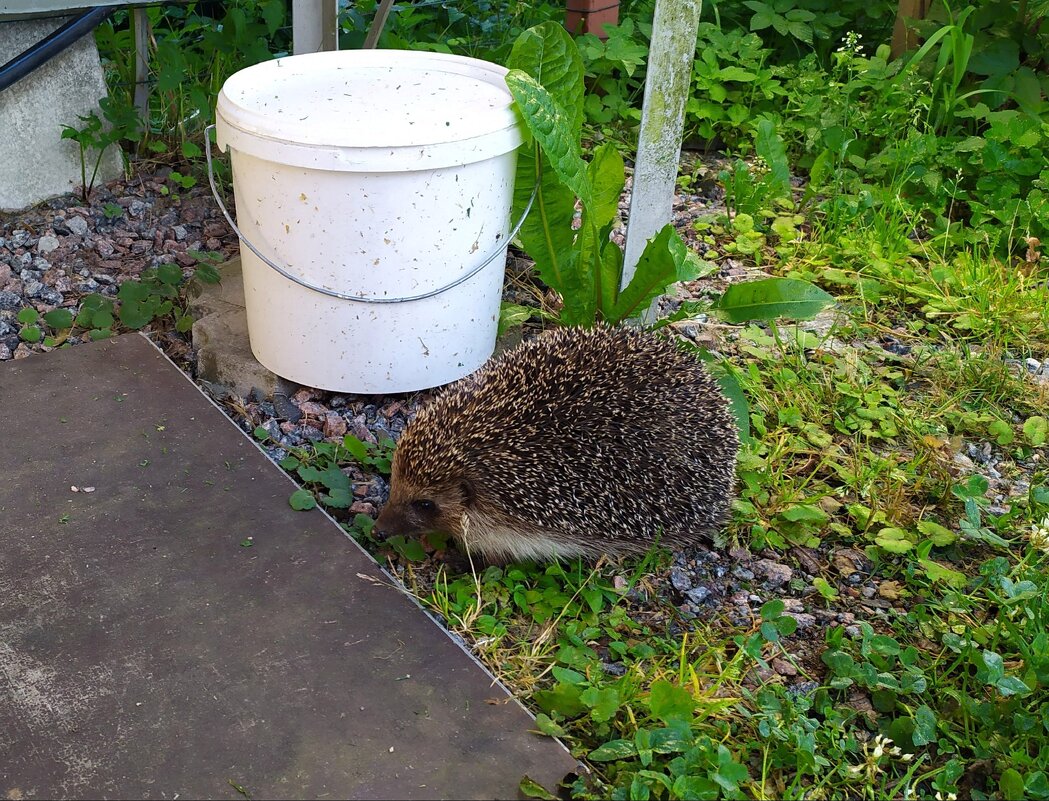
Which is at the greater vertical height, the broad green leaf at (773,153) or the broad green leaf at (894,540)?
the broad green leaf at (773,153)

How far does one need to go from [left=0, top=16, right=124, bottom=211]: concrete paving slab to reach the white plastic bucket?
5.92 ft

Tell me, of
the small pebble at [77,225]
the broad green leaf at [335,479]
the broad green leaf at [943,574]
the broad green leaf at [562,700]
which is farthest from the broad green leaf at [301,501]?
the small pebble at [77,225]

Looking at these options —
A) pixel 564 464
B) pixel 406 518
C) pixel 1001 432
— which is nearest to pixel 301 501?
pixel 406 518

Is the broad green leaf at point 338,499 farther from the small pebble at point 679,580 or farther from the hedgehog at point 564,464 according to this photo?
the small pebble at point 679,580

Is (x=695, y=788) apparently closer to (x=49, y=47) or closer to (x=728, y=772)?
(x=728, y=772)

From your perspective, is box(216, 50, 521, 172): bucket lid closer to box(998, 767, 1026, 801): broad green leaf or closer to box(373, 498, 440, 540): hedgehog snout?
box(373, 498, 440, 540): hedgehog snout

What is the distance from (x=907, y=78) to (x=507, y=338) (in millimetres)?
3048

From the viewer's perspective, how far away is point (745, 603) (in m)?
3.07

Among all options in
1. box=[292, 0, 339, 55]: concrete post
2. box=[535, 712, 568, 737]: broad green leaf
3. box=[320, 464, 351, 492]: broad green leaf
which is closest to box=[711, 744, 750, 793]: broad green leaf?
box=[535, 712, 568, 737]: broad green leaf

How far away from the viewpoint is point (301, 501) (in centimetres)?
310

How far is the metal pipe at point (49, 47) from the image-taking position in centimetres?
448

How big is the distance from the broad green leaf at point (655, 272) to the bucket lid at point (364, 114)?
24.4 inches

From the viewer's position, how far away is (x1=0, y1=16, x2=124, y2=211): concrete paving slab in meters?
4.64

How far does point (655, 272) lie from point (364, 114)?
3.77ft
